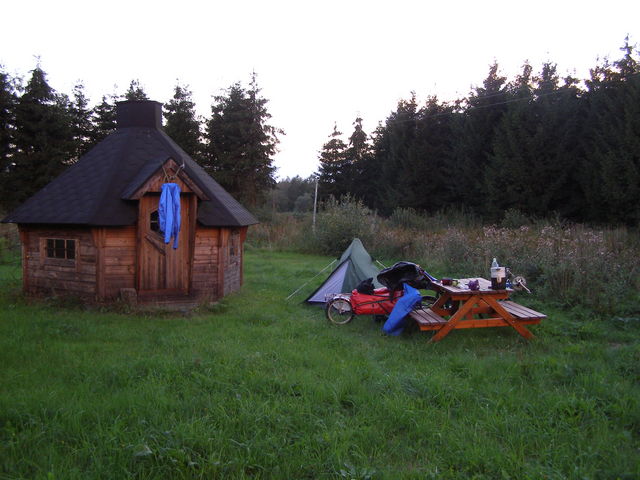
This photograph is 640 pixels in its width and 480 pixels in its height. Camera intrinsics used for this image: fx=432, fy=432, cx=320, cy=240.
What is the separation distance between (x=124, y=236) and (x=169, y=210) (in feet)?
4.07

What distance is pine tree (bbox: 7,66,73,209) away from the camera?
28.8 m

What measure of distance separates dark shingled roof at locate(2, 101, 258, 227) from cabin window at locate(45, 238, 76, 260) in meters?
0.55

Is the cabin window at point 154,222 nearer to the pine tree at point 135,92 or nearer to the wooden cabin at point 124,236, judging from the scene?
the wooden cabin at point 124,236

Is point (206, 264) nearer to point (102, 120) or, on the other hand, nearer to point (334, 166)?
point (102, 120)

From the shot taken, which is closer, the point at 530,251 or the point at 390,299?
the point at 390,299

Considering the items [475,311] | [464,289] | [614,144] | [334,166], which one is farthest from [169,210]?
[334,166]

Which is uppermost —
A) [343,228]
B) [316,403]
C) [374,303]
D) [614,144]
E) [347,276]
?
[614,144]

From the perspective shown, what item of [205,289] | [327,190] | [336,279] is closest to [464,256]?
[336,279]

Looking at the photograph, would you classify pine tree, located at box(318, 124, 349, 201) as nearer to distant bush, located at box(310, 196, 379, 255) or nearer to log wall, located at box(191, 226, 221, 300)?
distant bush, located at box(310, 196, 379, 255)

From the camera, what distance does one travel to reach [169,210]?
28.2 feet

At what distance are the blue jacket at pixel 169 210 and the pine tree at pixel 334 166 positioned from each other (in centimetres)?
3710

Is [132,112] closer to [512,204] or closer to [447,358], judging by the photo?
[447,358]

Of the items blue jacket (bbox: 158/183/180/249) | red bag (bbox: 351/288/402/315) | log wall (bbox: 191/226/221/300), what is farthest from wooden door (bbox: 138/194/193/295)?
red bag (bbox: 351/288/402/315)

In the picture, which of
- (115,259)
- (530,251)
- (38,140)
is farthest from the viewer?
(38,140)
